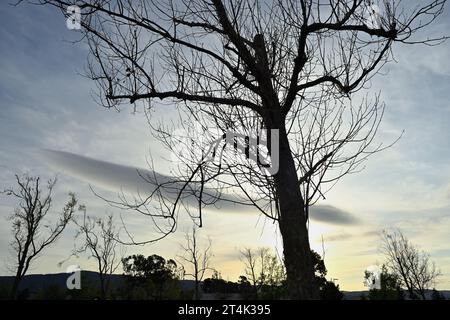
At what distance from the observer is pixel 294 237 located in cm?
342

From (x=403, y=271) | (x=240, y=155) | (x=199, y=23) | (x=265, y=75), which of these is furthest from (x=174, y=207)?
(x=403, y=271)

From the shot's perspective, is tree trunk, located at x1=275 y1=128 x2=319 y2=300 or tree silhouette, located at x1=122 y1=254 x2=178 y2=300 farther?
tree silhouette, located at x1=122 y1=254 x2=178 y2=300

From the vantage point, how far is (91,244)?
23.4m

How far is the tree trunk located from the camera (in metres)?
3.28

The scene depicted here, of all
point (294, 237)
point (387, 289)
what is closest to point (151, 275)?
point (387, 289)

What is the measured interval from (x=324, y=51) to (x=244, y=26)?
3.81 ft

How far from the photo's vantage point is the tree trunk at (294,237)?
10.8ft

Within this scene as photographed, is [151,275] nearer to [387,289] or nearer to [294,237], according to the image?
[387,289]

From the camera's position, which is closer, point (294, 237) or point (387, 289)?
point (294, 237)

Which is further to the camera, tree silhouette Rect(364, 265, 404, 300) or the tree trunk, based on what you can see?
tree silhouette Rect(364, 265, 404, 300)

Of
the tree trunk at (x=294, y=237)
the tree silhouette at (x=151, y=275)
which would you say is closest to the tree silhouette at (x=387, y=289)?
the tree silhouette at (x=151, y=275)

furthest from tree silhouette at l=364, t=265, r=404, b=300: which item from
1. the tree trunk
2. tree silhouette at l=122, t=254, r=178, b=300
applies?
the tree trunk

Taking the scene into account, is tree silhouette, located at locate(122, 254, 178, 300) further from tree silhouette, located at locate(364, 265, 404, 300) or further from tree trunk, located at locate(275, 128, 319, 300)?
tree trunk, located at locate(275, 128, 319, 300)
